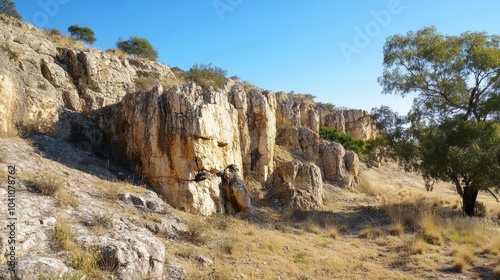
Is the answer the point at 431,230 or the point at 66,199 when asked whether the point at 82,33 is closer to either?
the point at 66,199

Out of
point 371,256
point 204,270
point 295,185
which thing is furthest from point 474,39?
point 204,270

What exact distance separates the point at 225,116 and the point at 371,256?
733 cm

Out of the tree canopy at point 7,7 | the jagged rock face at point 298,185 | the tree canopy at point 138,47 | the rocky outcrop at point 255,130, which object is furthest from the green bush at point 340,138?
the tree canopy at point 7,7

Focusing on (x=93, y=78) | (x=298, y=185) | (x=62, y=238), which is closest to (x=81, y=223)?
(x=62, y=238)

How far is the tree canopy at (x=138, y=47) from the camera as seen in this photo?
2608cm

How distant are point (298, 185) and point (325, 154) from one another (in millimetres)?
5845

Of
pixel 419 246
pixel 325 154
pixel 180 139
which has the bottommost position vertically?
pixel 419 246

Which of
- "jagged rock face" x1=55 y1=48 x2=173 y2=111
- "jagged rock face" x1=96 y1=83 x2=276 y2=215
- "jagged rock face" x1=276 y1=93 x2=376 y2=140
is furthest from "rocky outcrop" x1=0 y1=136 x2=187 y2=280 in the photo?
"jagged rock face" x1=276 y1=93 x2=376 y2=140

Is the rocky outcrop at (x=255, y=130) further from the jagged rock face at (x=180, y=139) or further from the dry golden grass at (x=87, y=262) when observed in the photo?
the dry golden grass at (x=87, y=262)

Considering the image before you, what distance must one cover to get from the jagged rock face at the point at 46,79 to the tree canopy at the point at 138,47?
7907 millimetres

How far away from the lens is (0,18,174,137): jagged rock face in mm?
10758

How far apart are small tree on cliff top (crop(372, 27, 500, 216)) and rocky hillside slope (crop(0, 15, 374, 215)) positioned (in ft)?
16.5

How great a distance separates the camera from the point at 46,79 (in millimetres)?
13461

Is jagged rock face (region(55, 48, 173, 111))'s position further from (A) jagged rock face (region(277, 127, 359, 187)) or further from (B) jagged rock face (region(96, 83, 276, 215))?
(A) jagged rock face (region(277, 127, 359, 187))
